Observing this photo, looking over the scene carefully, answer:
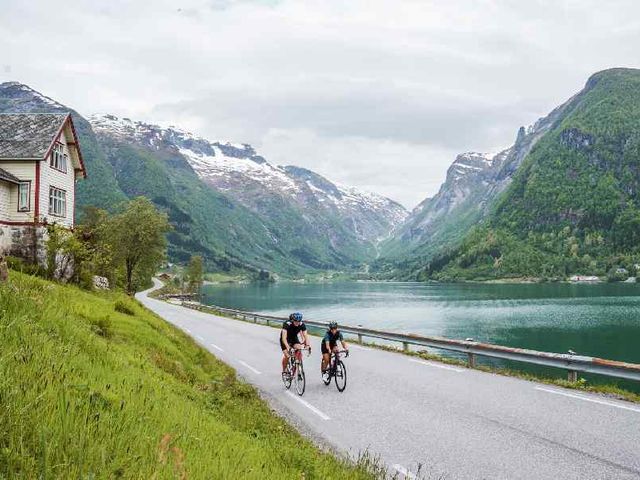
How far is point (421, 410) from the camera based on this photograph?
39.3 ft

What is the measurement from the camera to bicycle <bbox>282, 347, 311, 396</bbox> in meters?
15.3

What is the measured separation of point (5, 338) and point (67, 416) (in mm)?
1714

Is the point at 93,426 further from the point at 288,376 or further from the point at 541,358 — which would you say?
the point at 541,358

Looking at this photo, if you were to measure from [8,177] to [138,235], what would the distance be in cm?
3369

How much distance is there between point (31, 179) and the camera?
29953 mm

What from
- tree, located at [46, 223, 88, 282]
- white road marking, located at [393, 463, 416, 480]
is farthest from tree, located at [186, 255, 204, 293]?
white road marking, located at [393, 463, 416, 480]

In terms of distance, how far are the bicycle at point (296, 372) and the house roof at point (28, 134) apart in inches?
860

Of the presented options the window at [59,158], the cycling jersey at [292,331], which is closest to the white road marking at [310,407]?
the cycling jersey at [292,331]

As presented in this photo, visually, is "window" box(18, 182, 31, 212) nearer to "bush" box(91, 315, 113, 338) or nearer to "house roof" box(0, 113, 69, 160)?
"house roof" box(0, 113, 69, 160)

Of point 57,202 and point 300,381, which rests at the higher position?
point 57,202

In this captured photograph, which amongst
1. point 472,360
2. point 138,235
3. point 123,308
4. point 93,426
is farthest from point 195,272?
point 93,426

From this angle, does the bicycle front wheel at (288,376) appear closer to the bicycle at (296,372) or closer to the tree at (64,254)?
the bicycle at (296,372)

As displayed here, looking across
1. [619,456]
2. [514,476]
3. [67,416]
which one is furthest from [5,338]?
[619,456]

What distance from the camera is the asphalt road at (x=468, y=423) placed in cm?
812
